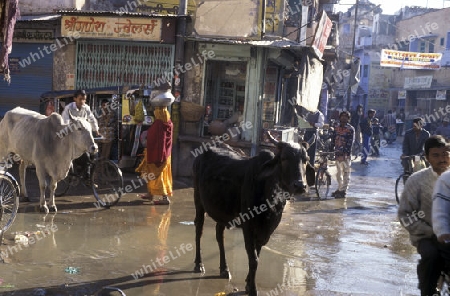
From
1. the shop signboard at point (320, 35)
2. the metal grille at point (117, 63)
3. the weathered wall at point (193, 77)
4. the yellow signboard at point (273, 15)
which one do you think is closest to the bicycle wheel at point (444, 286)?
the shop signboard at point (320, 35)

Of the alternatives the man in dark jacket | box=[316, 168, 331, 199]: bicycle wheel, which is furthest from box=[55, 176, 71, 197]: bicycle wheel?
the man in dark jacket

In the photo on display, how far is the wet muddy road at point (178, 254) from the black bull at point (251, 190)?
0.59 meters

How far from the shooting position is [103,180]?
33.7 ft

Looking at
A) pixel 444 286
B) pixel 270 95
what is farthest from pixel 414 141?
pixel 444 286

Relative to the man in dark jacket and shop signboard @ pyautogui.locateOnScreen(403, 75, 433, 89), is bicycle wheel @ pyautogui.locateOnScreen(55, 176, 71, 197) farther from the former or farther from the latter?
shop signboard @ pyautogui.locateOnScreen(403, 75, 433, 89)

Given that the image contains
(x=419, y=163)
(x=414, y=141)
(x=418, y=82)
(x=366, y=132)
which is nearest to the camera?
(x=419, y=163)

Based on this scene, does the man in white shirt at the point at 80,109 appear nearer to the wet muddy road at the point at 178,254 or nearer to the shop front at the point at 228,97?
the wet muddy road at the point at 178,254

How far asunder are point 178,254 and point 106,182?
137 inches

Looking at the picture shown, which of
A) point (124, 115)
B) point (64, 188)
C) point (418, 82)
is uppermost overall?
point (418, 82)

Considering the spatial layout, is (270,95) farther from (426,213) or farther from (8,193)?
(426,213)

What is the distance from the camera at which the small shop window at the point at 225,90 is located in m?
14.2

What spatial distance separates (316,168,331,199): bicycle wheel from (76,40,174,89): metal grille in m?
4.27

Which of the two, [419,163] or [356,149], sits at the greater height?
[419,163]

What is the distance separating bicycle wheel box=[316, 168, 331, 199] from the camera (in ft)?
40.8
